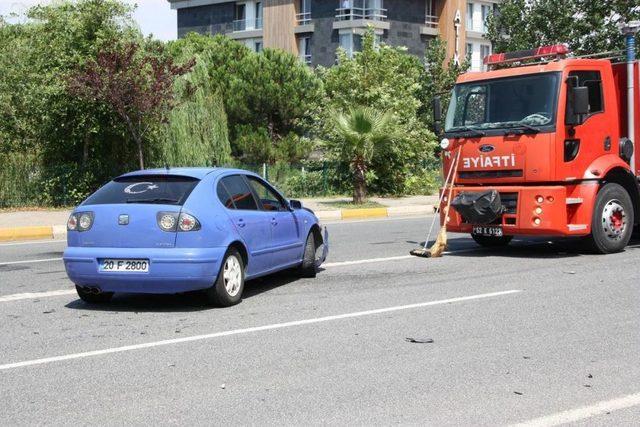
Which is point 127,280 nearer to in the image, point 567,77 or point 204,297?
point 204,297

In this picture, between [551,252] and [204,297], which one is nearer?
[204,297]

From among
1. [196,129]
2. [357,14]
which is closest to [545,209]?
[196,129]

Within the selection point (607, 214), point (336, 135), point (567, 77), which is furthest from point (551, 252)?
point (336, 135)

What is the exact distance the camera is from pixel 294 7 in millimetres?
55719

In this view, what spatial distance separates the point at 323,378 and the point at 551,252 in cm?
807

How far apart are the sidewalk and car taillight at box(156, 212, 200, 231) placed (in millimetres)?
10703

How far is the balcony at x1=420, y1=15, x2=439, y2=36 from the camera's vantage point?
5594 cm

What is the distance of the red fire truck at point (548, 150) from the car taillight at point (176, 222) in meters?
5.27

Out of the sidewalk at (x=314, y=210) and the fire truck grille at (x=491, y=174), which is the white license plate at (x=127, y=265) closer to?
the fire truck grille at (x=491, y=174)

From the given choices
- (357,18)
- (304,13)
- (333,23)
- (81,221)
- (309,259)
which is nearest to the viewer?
(81,221)

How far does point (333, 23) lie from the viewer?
5303 cm

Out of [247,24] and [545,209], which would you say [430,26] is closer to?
[247,24]

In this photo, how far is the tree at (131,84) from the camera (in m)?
22.5

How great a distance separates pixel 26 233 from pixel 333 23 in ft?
124
